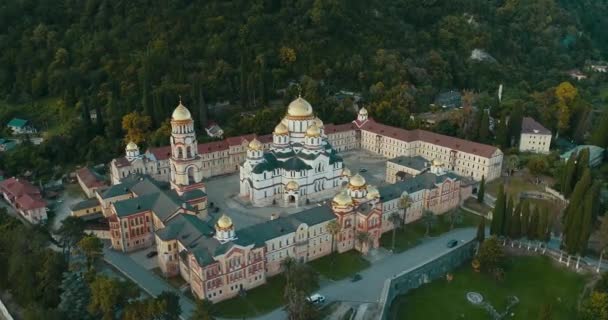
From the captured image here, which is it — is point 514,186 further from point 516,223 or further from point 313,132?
point 313,132

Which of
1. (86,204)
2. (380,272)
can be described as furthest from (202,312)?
(86,204)

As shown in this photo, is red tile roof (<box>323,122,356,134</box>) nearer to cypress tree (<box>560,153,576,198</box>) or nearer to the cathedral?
the cathedral

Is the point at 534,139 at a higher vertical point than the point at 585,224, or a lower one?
higher

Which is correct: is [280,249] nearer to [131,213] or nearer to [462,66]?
[131,213]

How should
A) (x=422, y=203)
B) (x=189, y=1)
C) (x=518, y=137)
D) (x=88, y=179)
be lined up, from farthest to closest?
1. (x=189, y=1)
2. (x=518, y=137)
3. (x=88, y=179)
4. (x=422, y=203)

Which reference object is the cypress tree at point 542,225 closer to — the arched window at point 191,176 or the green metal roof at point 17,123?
the arched window at point 191,176

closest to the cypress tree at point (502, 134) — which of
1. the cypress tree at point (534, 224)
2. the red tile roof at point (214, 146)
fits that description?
the cypress tree at point (534, 224)

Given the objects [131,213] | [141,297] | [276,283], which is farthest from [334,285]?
[131,213]
